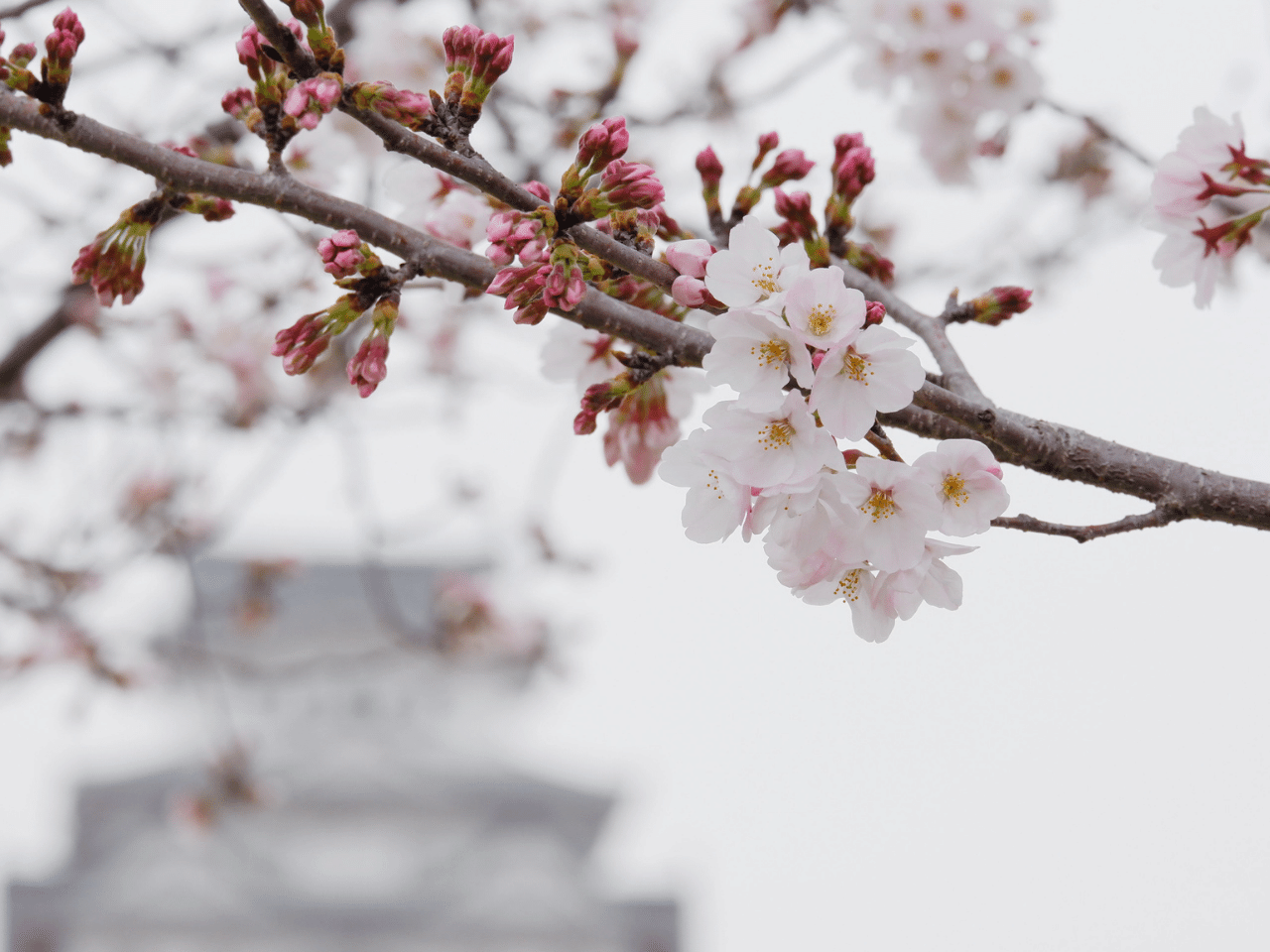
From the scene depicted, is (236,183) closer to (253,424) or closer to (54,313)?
(54,313)

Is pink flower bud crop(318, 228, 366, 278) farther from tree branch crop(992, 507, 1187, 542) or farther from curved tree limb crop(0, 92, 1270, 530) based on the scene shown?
tree branch crop(992, 507, 1187, 542)

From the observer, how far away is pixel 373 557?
3668 millimetres

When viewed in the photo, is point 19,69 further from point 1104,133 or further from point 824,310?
point 1104,133

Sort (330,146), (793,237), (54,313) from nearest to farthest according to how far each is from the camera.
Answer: (793,237), (330,146), (54,313)

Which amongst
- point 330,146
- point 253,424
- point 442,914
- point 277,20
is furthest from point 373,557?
point 442,914

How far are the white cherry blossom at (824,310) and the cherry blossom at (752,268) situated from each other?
0.5 inches

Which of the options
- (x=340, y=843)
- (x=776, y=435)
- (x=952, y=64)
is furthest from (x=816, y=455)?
(x=340, y=843)

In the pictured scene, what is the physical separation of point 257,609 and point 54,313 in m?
2.42

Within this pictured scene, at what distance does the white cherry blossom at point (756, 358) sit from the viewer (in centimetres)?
84

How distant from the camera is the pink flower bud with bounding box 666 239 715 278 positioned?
0.90 metres

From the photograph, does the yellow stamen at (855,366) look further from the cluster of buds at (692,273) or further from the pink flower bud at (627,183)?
the pink flower bud at (627,183)

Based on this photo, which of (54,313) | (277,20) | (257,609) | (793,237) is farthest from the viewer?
(257,609)

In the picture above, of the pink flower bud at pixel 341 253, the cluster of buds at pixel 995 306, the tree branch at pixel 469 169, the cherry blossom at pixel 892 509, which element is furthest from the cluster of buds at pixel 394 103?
the cluster of buds at pixel 995 306

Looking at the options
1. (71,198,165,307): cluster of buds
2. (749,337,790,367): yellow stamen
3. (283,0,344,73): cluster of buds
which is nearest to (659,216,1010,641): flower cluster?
(749,337,790,367): yellow stamen
